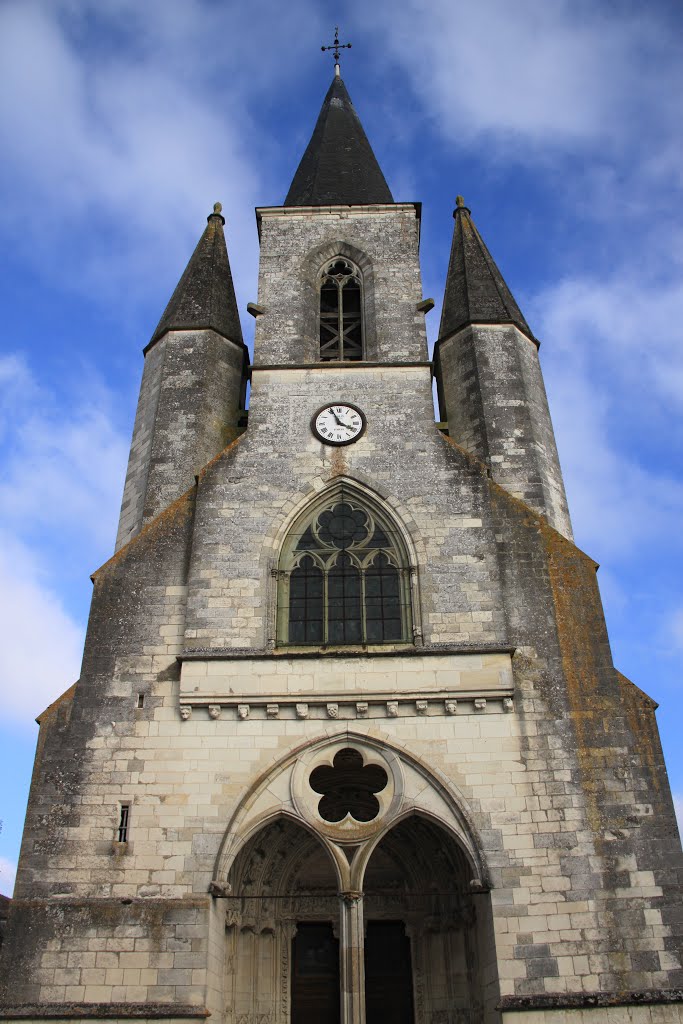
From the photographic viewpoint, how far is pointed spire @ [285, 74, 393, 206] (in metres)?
16.9

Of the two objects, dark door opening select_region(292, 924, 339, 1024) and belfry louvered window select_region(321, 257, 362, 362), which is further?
belfry louvered window select_region(321, 257, 362, 362)

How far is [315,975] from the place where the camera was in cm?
1061

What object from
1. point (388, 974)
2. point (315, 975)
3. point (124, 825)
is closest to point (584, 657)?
point (388, 974)

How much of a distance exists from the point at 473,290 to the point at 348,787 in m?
8.27

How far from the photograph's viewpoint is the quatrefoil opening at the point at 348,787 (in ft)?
34.8

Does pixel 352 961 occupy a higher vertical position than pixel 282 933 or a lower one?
lower

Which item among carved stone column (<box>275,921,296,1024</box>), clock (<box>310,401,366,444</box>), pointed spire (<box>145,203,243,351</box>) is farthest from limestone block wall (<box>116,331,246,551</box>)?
carved stone column (<box>275,921,296,1024</box>)

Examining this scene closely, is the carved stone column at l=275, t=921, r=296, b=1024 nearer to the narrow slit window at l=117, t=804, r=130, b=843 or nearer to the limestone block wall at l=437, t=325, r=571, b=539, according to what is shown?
the narrow slit window at l=117, t=804, r=130, b=843

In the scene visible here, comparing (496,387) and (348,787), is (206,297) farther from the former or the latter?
(348,787)

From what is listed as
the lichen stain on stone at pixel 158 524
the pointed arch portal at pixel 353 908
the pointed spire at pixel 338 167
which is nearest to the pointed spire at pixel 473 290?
the pointed spire at pixel 338 167

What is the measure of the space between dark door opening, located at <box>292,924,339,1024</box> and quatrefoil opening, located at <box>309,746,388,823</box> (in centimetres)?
136

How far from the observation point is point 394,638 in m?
10.9

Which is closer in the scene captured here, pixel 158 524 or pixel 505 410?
pixel 158 524

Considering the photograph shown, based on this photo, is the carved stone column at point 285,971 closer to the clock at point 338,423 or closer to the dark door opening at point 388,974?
the dark door opening at point 388,974
